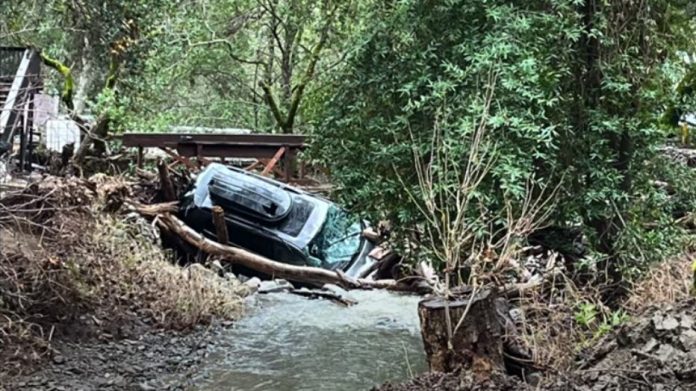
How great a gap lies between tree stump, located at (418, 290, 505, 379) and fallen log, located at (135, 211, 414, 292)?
444 cm

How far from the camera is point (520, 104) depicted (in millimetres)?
5492

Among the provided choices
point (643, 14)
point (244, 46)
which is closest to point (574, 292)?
point (643, 14)

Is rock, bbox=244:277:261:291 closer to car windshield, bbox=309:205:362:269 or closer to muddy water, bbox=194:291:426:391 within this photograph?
muddy water, bbox=194:291:426:391

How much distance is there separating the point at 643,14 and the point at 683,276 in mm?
2232

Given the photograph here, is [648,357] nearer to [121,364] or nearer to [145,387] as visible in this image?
[145,387]

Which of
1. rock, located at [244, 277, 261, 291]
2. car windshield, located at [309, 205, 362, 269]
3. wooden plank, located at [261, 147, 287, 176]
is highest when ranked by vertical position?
wooden plank, located at [261, 147, 287, 176]

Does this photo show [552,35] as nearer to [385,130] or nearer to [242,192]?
[385,130]

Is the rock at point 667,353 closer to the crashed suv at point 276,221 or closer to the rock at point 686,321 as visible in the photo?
the rock at point 686,321

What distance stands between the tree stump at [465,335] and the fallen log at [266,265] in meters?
4.44

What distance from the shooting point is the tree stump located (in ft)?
15.8

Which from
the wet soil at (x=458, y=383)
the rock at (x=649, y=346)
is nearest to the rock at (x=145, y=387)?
the wet soil at (x=458, y=383)

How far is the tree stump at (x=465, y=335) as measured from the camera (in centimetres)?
480

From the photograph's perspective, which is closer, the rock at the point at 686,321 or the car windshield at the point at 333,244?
the rock at the point at 686,321

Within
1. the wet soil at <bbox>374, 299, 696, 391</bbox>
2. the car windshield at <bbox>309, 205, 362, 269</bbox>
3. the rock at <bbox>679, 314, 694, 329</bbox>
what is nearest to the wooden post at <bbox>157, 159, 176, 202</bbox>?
the car windshield at <bbox>309, 205, 362, 269</bbox>
